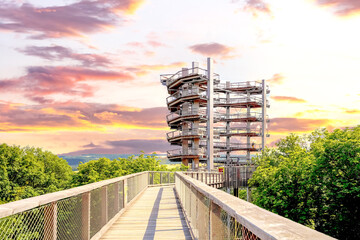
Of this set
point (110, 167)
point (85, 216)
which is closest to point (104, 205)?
point (85, 216)

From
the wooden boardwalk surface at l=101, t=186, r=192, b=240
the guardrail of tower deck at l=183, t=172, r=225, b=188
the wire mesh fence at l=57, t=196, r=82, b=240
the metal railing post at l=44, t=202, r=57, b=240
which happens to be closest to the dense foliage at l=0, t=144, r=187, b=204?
the guardrail of tower deck at l=183, t=172, r=225, b=188

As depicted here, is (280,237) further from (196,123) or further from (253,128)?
(253,128)

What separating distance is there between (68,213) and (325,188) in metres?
26.2

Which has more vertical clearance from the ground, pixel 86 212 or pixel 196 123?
pixel 196 123

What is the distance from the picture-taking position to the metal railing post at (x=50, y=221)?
617 centimetres

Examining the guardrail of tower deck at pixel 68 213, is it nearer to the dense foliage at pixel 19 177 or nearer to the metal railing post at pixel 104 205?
the metal railing post at pixel 104 205

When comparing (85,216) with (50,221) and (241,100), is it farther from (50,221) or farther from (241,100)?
(241,100)

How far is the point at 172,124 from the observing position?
83000 millimetres

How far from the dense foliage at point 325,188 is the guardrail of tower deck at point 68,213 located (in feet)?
64.0

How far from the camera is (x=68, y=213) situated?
29.0ft

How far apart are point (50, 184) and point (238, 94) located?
5110cm

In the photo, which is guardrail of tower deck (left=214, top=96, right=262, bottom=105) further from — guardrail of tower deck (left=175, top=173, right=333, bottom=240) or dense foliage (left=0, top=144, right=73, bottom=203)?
guardrail of tower deck (left=175, top=173, right=333, bottom=240)

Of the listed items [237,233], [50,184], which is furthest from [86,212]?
[50,184]

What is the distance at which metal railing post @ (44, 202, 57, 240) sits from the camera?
6168 millimetres
